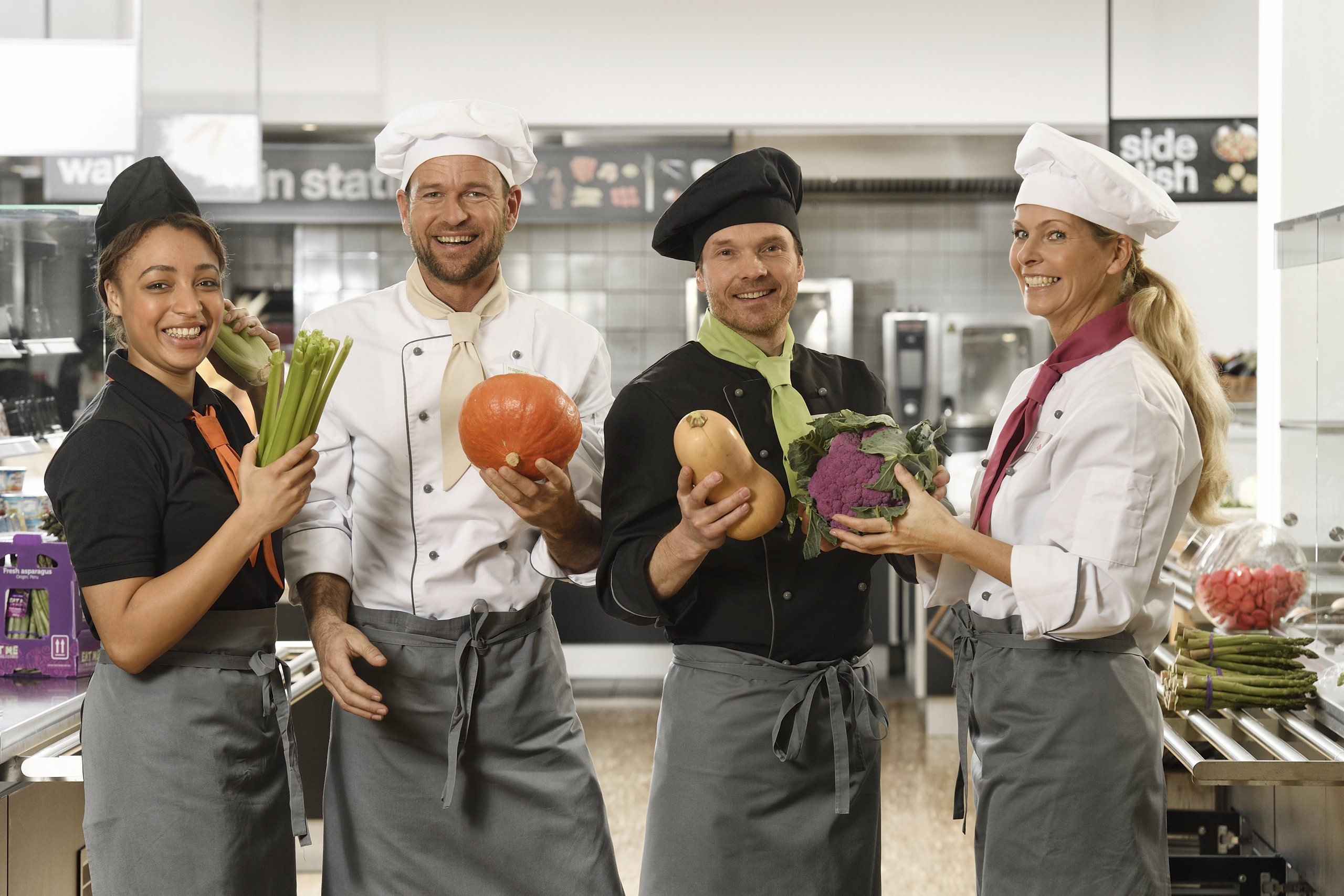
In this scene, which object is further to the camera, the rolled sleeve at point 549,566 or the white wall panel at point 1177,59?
the white wall panel at point 1177,59

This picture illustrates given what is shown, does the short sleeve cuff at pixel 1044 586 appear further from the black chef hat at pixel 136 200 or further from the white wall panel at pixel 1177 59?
the white wall panel at pixel 1177 59

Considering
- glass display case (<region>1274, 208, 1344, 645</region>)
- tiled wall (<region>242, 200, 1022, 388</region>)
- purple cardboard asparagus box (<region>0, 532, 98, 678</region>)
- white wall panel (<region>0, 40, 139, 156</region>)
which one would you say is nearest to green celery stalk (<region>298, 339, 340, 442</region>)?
purple cardboard asparagus box (<region>0, 532, 98, 678</region>)

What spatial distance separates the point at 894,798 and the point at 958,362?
295cm

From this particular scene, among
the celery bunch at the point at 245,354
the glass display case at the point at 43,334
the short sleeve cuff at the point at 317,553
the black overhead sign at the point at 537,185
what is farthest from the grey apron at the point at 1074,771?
the black overhead sign at the point at 537,185

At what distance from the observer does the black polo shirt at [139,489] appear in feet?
5.09

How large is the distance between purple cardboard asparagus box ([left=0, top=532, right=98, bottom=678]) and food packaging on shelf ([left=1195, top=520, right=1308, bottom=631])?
7.96 ft

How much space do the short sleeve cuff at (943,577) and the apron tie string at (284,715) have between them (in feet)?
3.14

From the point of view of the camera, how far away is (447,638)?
1.79m

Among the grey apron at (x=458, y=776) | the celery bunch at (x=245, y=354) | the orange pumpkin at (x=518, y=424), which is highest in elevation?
the celery bunch at (x=245, y=354)

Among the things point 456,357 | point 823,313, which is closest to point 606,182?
point 823,313

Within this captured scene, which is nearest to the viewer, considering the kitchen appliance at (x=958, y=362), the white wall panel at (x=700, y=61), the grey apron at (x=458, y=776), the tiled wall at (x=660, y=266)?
the grey apron at (x=458, y=776)

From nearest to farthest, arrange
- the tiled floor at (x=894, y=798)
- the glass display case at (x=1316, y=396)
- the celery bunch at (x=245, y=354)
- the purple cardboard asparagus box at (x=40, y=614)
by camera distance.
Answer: the celery bunch at (x=245, y=354)
the purple cardboard asparagus box at (x=40, y=614)
the glass display case at (x=1316, y=396)
the tiled floor at (x=894, y=798)

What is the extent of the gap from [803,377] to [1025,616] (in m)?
0.48

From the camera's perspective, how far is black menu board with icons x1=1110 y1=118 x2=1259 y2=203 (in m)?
4.95
